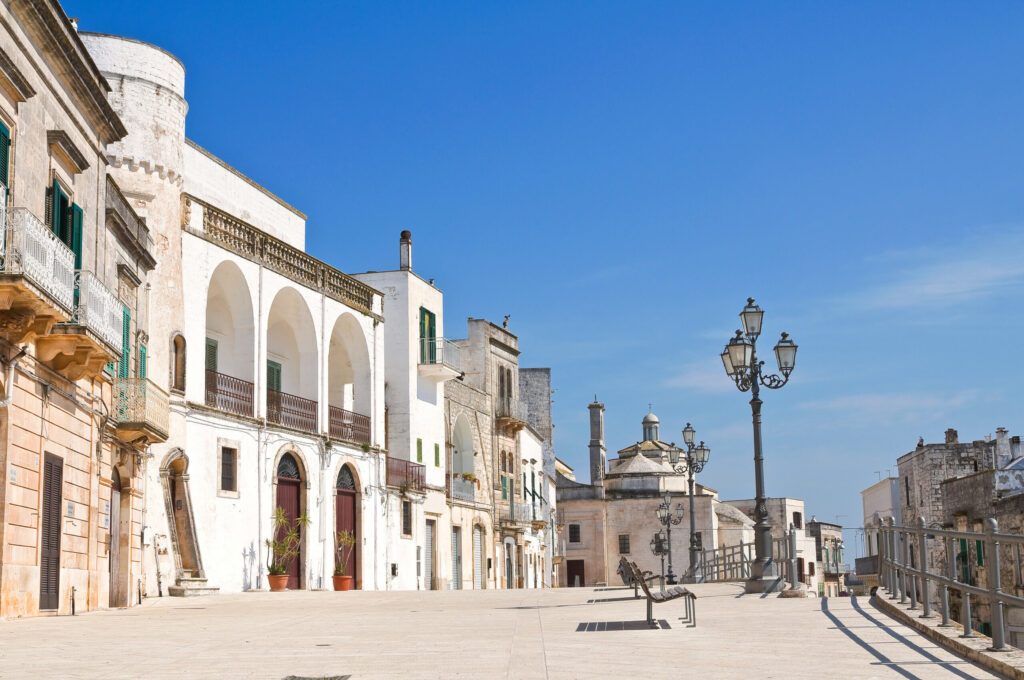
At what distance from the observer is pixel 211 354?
31625mm

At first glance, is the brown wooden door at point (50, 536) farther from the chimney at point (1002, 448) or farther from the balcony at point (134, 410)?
the chimney at point (1002, 448)

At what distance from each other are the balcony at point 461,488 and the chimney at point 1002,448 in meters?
22.8

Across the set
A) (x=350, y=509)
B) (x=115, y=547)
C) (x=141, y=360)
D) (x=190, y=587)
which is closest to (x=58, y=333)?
(x=115, y=547)

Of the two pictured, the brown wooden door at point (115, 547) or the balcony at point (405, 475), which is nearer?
the brown wooden door at point (115, 547)

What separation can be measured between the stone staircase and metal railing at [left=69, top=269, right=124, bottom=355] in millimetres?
9182

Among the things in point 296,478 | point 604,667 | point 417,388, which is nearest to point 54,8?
point 604,667

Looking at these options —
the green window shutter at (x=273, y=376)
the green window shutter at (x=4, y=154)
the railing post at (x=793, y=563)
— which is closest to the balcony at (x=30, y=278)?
the green window shutter at (x=4, y=154)

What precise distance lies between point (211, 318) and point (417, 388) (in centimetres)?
1125

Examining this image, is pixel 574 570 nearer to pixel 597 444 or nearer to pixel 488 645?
pixel 597 444

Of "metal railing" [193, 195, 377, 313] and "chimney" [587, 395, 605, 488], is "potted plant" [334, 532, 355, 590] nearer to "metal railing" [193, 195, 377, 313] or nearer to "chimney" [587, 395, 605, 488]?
"metal railing" [193, 195, 377, 313]

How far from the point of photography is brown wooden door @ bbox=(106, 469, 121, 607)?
21.8 meters

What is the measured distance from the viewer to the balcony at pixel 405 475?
1563 inches

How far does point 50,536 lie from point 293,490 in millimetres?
16733

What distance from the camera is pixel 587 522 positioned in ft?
237
